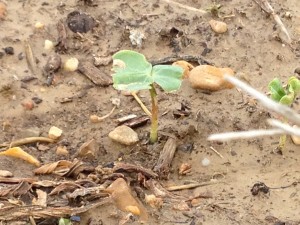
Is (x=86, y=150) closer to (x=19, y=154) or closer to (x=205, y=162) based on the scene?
(x=19, y=154)

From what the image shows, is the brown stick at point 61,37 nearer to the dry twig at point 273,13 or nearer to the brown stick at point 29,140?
the brown stick at point 29,140

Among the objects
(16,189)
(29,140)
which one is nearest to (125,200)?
(16,189)

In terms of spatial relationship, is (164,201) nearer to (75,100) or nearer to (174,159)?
(174,159)

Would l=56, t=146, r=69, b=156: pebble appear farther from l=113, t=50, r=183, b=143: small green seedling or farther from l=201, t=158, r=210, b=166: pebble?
l=201, t=158, r=210, b=166: pebble

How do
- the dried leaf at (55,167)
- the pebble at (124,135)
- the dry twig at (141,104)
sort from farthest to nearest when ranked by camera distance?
the dry twig at (141,104)
the pebble at (124,135)
the dried leaf at (55,167)

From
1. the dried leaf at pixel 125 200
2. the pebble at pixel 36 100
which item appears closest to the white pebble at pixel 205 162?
the dried leaf at pixel 125 200

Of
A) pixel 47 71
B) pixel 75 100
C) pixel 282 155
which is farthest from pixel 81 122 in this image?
pixel 282 155

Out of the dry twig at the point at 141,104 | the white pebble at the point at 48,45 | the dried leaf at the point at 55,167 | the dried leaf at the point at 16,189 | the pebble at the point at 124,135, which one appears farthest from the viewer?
the white pebble at the point at 48,45

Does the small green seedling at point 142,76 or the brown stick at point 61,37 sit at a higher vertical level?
the small green seedling at point 142,76
